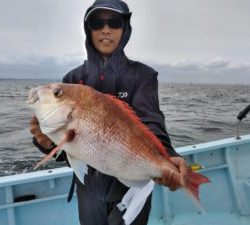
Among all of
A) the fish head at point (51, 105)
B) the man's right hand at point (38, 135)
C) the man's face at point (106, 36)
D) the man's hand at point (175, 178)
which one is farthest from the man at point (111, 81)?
the fish head at point (51, 105)

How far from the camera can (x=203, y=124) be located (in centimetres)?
2023

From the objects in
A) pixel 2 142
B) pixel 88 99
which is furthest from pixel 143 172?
pixel 2 142

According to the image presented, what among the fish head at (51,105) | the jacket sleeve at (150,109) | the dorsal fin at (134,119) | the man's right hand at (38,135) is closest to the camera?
the fish head at (51,105)

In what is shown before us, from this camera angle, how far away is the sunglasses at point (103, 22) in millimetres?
3305

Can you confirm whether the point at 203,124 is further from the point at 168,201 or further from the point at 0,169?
the point at 168,201

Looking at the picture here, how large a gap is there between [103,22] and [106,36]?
0.12 m

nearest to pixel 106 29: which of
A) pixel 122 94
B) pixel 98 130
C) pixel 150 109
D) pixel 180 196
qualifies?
pixel 122 94

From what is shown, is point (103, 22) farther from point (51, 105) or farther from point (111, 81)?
point (51, 105)

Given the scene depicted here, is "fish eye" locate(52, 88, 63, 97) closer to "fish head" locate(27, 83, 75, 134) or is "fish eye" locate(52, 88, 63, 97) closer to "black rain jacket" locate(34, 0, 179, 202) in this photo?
"fish head" locate(27, 83, 75, 134)

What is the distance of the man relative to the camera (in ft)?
10.4

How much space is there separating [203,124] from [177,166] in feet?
58.8

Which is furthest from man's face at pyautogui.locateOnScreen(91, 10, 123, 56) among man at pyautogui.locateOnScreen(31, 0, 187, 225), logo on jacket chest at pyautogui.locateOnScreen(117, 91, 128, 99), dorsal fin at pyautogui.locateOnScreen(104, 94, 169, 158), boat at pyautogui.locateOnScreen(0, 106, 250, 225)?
boat at pyautogui.locateOnScreen(0, 106, 250, 225)

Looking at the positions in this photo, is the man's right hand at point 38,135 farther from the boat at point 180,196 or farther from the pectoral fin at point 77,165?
the boat at point 180,196

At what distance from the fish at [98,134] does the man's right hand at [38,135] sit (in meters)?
0.23
